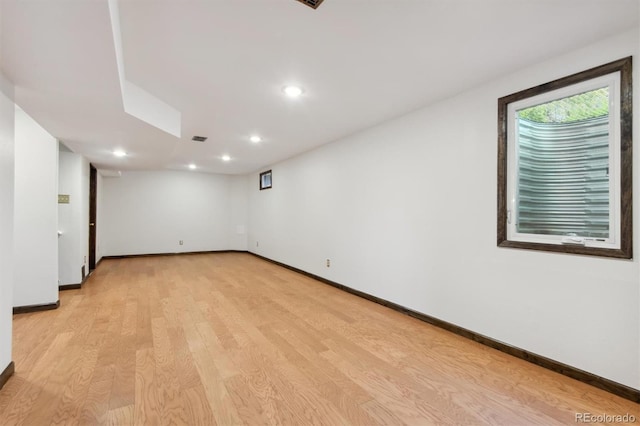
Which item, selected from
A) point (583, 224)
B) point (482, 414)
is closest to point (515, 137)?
point (583, 224)

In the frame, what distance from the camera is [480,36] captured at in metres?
1.99

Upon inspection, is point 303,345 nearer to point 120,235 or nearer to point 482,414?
point 482,414

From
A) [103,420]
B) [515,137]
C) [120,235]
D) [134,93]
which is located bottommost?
[103,420]

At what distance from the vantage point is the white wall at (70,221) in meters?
4.55

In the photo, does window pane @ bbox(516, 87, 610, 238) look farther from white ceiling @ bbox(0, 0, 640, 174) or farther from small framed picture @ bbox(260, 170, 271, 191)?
small framed picture @ bbox(260, 170, 271, 191)

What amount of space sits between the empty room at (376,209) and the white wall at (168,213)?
3.69 meters

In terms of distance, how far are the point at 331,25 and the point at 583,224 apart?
227cm

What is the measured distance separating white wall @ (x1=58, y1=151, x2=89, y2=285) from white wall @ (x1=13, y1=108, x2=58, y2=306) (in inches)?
39.7

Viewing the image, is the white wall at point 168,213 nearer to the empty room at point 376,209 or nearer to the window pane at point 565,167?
the empty room at point 376,209

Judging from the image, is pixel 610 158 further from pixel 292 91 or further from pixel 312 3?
pixel 292 91

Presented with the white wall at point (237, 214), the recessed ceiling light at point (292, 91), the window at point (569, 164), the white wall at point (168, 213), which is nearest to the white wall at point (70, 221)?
the white wall at point (168, 213)

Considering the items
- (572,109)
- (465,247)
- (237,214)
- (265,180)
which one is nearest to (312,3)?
(572,109)

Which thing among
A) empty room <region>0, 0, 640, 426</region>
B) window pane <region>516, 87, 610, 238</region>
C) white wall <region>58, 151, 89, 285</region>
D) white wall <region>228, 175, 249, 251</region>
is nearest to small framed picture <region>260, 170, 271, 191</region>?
white wall <region>228, 175, 249, 251</region>

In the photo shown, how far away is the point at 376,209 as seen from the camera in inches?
157
